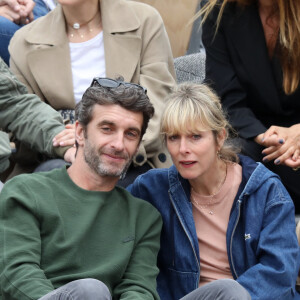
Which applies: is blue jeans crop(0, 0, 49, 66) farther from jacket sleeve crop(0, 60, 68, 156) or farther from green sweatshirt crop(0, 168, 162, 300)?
green sweatshirt crop(0, 168, 162, 300)

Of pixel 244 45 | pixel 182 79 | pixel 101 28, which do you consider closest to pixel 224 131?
pixel 244 45

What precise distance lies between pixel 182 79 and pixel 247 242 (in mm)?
1831

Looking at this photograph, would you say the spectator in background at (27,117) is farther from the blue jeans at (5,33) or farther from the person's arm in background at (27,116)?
the blue jeans at (5,33)

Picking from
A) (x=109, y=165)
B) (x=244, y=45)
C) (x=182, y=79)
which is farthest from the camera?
(x=182, y=79)

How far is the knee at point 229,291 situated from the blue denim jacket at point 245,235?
0.29 metres

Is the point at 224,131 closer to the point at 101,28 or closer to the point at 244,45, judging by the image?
the point at 244,45

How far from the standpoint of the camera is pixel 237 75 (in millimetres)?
3557

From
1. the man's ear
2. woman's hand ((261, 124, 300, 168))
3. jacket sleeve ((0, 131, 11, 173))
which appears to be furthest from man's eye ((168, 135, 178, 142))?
jacket sleeve ((0, 131, 11, 173))

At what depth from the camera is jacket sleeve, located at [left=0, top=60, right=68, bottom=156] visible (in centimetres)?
339

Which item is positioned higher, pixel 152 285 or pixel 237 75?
pixel 237 75

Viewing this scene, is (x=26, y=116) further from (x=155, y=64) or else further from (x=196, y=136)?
(x=196, y=136)

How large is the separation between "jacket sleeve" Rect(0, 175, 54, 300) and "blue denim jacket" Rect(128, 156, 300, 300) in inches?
23.4

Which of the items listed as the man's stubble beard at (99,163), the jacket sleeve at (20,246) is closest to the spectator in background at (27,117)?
the man's stubble beard at (99,163)

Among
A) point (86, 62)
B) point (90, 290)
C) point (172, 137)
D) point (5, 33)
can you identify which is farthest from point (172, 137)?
point (5, 33)
